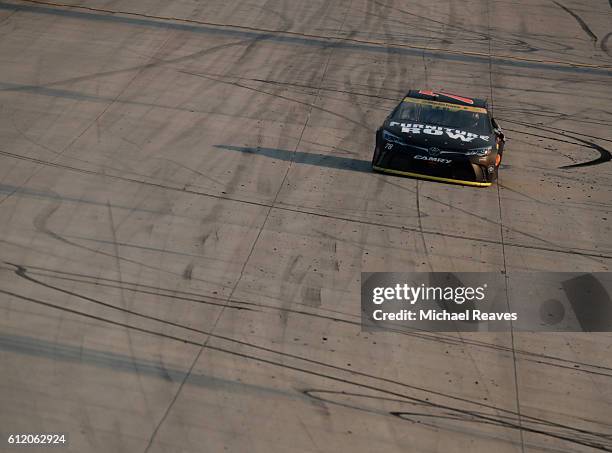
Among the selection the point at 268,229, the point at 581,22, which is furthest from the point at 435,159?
the point at 581,22

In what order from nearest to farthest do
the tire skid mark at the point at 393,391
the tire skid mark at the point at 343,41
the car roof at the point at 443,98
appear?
1. the tire skid mark at the point at 393,391
2. the car roof at the point at 443,98
3. the tire skid mark at the point at 343,41

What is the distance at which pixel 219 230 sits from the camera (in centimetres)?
1302

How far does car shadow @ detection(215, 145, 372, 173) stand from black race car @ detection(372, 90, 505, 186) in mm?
858

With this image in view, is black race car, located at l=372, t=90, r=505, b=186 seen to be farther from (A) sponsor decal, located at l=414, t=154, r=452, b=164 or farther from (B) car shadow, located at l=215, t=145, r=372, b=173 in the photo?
(B) car shadow, located at l=215, t=145, r=372, b=173

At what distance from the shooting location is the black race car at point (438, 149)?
46.5 ft

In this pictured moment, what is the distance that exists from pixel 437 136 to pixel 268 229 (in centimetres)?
299

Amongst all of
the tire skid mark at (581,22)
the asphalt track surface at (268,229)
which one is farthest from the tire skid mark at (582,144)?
the tire skid mark at (581,22)

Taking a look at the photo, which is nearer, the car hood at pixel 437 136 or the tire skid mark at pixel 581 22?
the car hood at pixel 437 136

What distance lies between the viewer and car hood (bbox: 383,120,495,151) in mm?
14203

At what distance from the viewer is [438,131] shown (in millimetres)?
14555

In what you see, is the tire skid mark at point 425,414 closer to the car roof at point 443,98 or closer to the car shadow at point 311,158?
the car shadow at point 311,158

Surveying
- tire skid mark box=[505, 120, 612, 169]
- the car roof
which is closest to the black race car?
the car roof

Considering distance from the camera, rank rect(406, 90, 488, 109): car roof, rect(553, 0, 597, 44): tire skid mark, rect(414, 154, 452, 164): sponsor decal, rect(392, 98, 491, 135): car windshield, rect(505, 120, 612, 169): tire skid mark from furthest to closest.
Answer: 1. rect(553, 0, 597, 44): tire skid mark
2. rect(505, 120, 612, 169): tire skid mark
3. rect(406, 90, 488, 109): car roof
4. rect(392, 98, 491, 135): car windshield
5. rect(414, 154, 452, 164): sponsor decal

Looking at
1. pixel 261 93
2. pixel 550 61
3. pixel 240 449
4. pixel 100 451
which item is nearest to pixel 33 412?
pixel 100 451
